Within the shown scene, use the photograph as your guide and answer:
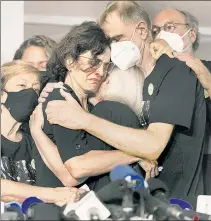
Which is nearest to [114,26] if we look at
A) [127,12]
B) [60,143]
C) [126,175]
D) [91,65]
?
[127,12]

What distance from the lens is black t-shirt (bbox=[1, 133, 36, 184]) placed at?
6.77 feet

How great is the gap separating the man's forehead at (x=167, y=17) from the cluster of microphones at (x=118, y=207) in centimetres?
69

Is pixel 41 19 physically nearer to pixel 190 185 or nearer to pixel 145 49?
pixel 145 49

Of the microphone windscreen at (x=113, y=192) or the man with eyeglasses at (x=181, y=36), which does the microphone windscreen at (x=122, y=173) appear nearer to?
the microphone windscreen at (x=113, y=192)

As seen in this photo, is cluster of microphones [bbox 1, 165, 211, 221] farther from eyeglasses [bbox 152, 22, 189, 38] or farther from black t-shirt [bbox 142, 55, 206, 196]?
eyeglasses [bbox 152, 22, 189, 38]

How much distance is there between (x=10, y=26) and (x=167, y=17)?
49cm

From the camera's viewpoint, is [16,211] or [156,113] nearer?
[16,211]

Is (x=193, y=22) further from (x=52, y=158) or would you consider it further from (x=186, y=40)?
(x=52, y=158)

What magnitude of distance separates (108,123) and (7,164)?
338 millimetres

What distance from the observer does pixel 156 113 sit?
1936 millimetres

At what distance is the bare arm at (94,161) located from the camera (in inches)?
75.0

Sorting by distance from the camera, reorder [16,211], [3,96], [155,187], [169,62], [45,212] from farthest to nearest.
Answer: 1. [3,96]
2. [169,62]
3. [155,187]
4. [16,211]
5. [45,212]

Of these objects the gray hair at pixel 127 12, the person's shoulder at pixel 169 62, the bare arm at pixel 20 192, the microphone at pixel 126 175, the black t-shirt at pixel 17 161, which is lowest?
the bare arm at pixel 20 192

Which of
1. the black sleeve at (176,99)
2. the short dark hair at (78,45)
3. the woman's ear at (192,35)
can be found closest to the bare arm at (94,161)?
the black sleeve at (176,99)
